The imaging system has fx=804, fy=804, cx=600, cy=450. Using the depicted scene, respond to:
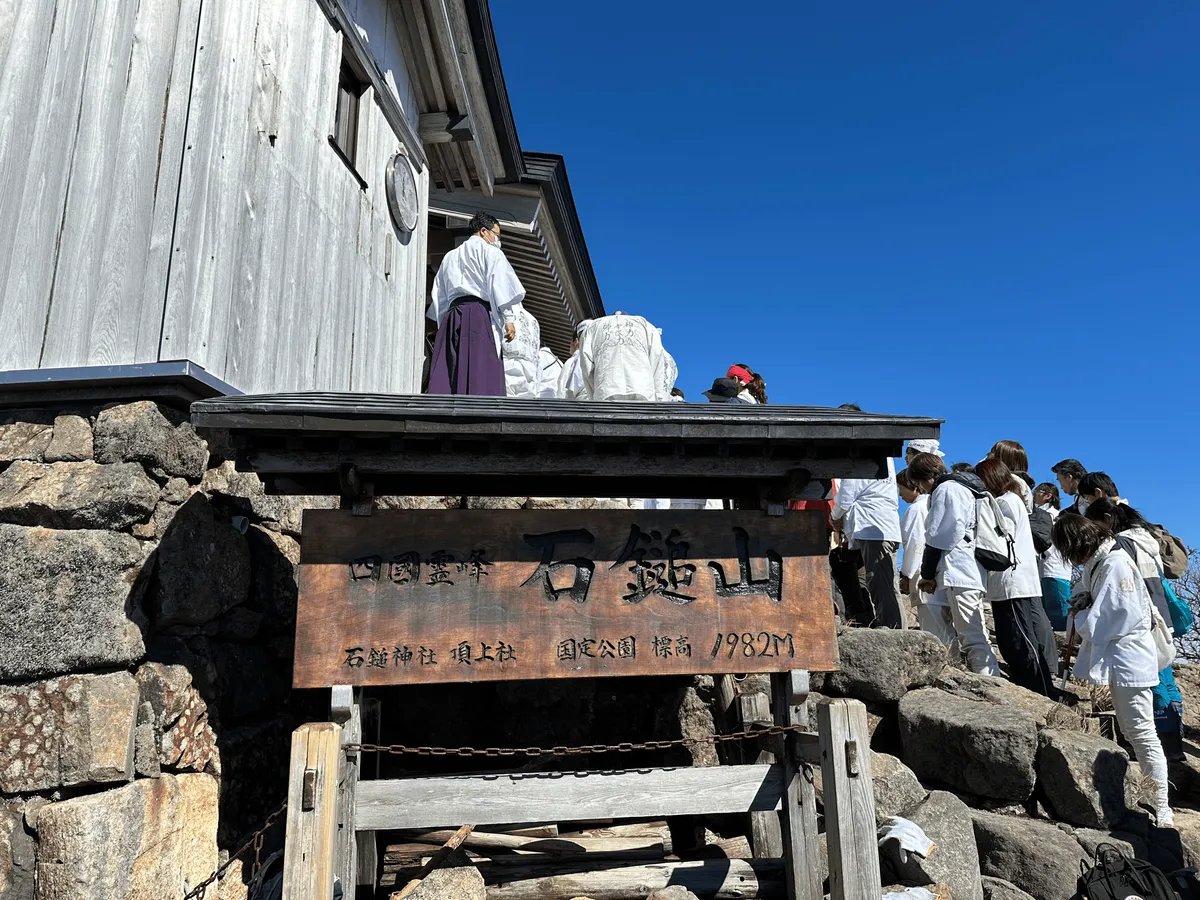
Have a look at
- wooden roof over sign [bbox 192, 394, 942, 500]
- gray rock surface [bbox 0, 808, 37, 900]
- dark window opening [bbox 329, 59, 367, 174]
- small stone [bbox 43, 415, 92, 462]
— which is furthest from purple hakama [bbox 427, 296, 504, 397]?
gray rock surface [bbox 0, 808, 37, 900]

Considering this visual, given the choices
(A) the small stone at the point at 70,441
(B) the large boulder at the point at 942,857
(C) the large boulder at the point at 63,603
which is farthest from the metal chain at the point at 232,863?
(B) the large boulder at the point at 942,857

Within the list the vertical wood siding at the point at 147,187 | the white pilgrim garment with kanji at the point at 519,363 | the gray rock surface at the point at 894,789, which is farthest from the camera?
the white pilgrim garment with kanji at the point at 519,363

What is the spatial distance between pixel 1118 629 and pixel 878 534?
2490mm

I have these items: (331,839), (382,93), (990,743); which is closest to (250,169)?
(382,93)

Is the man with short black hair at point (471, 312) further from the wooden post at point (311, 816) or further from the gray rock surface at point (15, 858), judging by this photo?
the gray rock surface at point (15, 858)

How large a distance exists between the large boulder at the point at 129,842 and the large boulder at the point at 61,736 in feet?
0.40

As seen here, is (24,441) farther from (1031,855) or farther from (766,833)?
(1031,855)

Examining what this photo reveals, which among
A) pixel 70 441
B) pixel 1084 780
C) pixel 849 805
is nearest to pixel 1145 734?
pixel 1084 780

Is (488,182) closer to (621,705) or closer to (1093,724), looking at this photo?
(621,705)

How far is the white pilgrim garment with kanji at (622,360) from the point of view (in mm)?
7336

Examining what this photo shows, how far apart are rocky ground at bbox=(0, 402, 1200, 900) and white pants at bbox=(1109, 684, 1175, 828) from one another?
0.14 meters

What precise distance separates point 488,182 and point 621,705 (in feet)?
19.7

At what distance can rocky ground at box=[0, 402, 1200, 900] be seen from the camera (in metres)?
3.57

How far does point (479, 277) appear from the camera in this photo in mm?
6734
